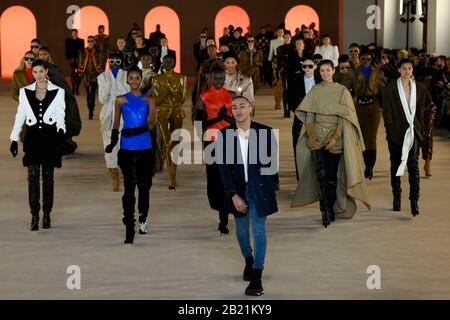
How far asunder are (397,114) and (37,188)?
4.09m

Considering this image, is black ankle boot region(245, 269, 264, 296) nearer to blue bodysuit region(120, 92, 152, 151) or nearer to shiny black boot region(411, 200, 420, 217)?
blue bodysuit region(120, 92, 152, 151)

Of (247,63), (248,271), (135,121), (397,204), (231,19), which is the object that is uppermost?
(231,19)

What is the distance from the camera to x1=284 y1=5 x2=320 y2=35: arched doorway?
136ft

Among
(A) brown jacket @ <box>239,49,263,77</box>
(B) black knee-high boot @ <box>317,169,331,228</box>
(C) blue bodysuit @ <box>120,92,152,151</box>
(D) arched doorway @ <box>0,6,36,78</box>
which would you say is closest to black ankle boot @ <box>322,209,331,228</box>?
(B) black knee-high boot @ <box>317,169,331,228</box>

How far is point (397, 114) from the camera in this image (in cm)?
1246

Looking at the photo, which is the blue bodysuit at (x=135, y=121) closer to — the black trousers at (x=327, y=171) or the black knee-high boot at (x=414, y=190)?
the black trousers at (x=327, y=171)

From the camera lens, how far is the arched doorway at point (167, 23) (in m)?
41.3

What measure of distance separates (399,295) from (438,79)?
1280 centimetres

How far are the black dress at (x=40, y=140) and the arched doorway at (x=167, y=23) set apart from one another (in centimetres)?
2987

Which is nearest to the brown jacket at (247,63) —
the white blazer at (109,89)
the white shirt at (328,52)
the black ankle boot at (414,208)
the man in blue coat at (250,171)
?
the white shirt at (328,52)

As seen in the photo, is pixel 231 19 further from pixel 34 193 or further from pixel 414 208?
pixel 34 193

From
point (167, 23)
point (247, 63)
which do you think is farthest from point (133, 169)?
point (167, 23)

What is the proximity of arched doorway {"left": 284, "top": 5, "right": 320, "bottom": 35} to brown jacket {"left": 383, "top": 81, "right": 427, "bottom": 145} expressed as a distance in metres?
29.1

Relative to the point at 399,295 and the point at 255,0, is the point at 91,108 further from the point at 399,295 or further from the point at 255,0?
the point at 255,0
